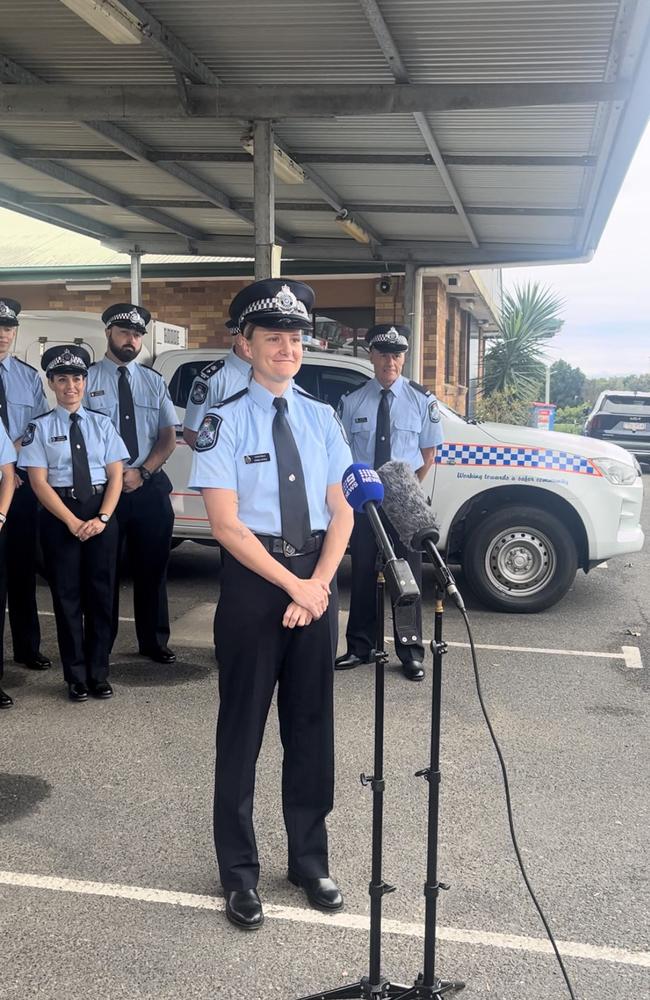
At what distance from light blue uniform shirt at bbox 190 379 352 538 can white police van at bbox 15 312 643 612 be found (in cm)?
388

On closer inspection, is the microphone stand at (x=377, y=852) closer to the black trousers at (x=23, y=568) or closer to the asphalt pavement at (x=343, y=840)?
the asphalt pavement at (x=343, y=840)

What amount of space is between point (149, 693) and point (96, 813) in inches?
59.0

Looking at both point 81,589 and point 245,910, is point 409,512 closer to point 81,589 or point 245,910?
point 245,910

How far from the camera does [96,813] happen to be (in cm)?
376

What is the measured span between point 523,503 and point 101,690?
3.56m

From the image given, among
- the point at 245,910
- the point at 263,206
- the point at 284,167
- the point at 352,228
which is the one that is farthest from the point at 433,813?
the point at 352,228

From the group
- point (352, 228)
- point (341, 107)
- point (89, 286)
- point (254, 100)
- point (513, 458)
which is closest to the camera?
point (341, 107)

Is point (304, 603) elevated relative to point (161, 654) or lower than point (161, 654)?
elevated

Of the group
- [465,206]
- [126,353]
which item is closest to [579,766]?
[126,353]

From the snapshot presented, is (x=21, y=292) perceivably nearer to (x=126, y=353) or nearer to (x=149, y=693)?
(x=126, y=353)

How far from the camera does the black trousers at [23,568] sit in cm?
546

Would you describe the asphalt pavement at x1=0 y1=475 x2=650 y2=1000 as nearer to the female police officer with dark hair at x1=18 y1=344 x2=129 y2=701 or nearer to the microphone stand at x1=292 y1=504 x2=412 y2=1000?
the microphone stand at x1=292 y1=504 x2=412 y2=1000

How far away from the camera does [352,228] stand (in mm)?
10312

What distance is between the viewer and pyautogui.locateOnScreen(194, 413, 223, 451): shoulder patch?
2.94 m
